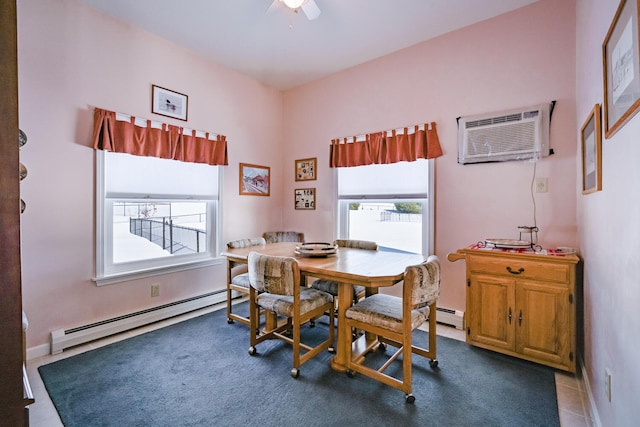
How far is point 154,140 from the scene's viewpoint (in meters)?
2.91

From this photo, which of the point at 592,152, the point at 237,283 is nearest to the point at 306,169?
the point at 237,283

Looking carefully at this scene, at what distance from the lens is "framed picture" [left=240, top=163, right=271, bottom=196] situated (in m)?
3.78

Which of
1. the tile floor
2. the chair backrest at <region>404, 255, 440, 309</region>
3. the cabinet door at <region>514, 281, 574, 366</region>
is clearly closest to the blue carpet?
the tile floor

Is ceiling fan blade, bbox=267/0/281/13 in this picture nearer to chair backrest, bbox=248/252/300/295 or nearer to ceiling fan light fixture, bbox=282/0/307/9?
ceiling fan light fixture, bbox=282/0/307/9

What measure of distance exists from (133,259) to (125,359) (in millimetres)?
982

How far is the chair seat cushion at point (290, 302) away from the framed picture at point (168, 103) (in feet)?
6.99

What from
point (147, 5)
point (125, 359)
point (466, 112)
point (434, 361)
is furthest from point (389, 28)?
point (125, 359)

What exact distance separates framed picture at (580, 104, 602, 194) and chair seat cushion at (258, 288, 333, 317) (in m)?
1.79

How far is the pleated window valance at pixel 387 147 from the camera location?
2978 millimetres

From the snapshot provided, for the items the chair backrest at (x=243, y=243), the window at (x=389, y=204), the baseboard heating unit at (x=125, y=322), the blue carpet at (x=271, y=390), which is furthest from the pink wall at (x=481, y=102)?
the baseboard heating unit at (x=125, y=322)

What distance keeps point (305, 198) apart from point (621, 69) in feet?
10.5

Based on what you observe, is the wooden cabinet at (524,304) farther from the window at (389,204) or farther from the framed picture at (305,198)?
the framed picture at (305,198)

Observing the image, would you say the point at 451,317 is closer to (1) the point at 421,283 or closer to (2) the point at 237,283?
(1) the point at 421,283

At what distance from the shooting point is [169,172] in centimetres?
311
